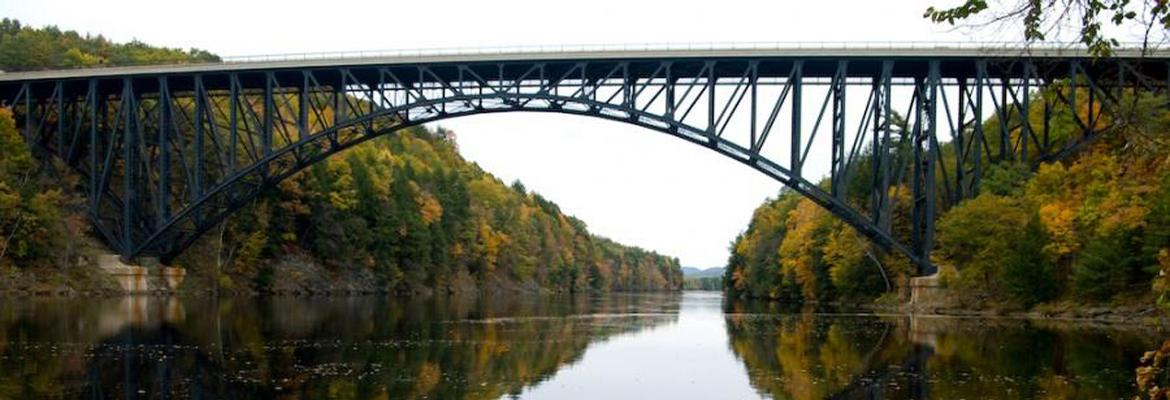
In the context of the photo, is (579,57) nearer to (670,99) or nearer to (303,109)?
(670,99)

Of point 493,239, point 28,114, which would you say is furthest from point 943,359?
point 493,239

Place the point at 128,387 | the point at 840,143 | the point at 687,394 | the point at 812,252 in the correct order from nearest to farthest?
the point at 128,387, the point at 687,394, the point at 840,143, the point at 812,252

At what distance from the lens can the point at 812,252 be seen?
87.9 m

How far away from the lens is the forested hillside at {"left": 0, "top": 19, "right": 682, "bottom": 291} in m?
65.2

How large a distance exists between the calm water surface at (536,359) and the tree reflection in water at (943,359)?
6 centimetres

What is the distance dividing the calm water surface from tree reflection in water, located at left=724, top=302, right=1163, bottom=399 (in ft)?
0.20

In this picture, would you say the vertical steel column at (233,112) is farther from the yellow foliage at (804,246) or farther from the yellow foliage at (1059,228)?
the yellow foliage at (804,246)

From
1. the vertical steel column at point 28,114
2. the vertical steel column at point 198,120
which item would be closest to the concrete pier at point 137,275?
the vertical steel column at point 198,120

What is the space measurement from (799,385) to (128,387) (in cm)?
1293

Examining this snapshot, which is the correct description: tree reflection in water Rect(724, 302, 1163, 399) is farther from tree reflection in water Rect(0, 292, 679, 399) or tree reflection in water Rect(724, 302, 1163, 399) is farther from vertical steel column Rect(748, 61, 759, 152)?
vertical steel column Rect(748, 61, 759, 152)

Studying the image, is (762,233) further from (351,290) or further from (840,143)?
→ (840,143)

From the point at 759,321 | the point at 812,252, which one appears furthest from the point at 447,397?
the point at 812,252

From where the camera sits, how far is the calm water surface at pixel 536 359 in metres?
21.6

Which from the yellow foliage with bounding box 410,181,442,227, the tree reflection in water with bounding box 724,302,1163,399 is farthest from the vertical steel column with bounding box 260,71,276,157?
the yellow foliage with bounding box 410,181,442,227
